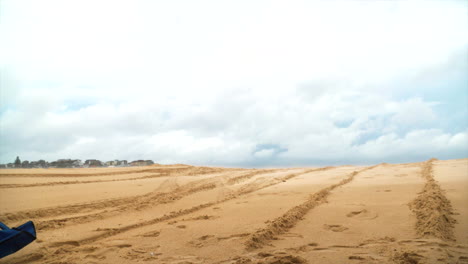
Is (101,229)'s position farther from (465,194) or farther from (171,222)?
(465,194)

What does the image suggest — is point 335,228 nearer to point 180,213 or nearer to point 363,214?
point 363,214

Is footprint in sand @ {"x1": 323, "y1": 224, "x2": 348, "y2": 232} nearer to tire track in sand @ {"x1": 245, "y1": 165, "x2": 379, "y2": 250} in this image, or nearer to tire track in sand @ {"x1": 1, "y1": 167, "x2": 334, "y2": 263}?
tire track in sand @ {"x1": 245, "y1": 165, "x2": 379, "y2": 250}

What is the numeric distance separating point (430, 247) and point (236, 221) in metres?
3.39

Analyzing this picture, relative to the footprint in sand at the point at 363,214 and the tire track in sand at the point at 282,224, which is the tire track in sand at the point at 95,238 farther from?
the footprint in sand at the point at 363,214

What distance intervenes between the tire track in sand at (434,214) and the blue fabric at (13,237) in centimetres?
573

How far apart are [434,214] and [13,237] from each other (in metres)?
6.88

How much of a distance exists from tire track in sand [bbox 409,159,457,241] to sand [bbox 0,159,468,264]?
0.02 metres

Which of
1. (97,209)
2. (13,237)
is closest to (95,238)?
(13,237)

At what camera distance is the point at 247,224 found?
5859 millimetres

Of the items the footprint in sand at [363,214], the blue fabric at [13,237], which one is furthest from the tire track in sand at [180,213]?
the footprint in sand at [363,214]

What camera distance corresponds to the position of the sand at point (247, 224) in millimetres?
4285

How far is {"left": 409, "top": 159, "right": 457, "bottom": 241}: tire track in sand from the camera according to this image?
15.7 ft

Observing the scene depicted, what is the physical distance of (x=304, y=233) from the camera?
521 centimetres

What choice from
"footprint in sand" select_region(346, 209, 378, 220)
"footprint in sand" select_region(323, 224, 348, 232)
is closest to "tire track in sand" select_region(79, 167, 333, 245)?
"footprint in sand" select_region(323, 224, 348, 232)
